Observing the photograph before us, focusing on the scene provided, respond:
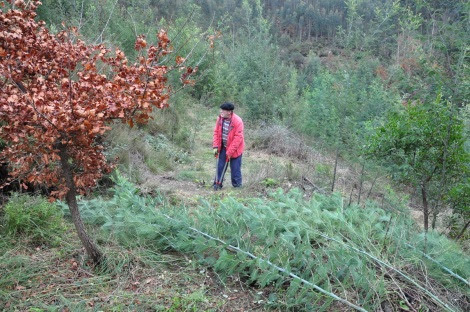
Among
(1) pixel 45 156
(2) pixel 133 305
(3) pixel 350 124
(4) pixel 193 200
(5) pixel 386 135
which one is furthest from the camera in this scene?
(3) pixel 350 124

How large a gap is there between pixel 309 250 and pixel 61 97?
2393mm

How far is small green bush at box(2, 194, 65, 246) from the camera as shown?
412 centimetres

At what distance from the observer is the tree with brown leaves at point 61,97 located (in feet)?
8.70

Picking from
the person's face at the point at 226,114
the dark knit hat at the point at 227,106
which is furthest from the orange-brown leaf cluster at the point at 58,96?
the person's face at the point at 226,114

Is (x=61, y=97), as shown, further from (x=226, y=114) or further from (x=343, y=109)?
(x=343, y=109)

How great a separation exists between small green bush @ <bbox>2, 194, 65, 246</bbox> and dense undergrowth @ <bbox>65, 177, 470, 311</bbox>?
0.39 meters

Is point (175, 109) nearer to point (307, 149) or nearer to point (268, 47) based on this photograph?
point (307, 149)

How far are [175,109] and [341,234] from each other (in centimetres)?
826

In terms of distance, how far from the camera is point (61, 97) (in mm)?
2889

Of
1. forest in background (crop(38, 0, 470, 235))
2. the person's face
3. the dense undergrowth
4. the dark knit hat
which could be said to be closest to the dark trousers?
the person's face

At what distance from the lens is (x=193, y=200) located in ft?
19.1

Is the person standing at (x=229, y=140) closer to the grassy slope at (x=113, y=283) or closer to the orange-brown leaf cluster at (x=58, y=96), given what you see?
the grassy slope at (x=113, y=283)

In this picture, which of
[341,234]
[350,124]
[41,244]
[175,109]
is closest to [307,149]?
[350,124]

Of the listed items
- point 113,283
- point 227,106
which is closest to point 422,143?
point 227,106
